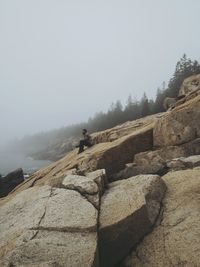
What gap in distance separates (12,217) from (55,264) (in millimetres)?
3860

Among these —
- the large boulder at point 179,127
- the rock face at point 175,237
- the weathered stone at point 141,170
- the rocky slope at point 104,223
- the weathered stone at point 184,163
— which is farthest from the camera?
the large boulder at point 179,127

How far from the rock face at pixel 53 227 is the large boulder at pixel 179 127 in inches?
346

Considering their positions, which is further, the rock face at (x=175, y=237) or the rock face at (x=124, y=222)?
the rock face at (x=124, y=222)

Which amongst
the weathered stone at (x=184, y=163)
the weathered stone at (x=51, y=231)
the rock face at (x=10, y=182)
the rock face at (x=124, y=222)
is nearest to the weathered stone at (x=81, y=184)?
the weathered stone at (x=51, y=231)

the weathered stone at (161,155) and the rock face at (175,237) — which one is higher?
the weathered stone at (161,155)

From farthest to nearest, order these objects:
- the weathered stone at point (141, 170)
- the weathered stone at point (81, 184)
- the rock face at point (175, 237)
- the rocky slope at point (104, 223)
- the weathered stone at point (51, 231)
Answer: the weathered stone at point (141, 170) → the weathered stone at point (81, 184) → the rock face at point (175, 237) → the rocky slope at point (104, 223) → the weathered stone at point (51, 231)

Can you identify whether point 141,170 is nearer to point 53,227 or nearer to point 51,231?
point 53,227

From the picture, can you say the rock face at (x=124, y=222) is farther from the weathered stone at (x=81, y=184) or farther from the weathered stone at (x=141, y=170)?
the weathered stone at (x=141, y=170)

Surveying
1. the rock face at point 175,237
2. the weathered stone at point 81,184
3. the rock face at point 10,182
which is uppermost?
the weathered stone at point 81,184

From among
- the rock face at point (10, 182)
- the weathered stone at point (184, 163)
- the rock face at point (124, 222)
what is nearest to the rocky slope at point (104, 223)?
the rock face at point (124, 222)

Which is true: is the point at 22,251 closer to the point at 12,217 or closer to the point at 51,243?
the point at 51,243

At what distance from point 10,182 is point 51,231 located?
976 inches

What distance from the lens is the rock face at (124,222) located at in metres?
8.80

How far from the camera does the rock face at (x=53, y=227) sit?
287 inches
